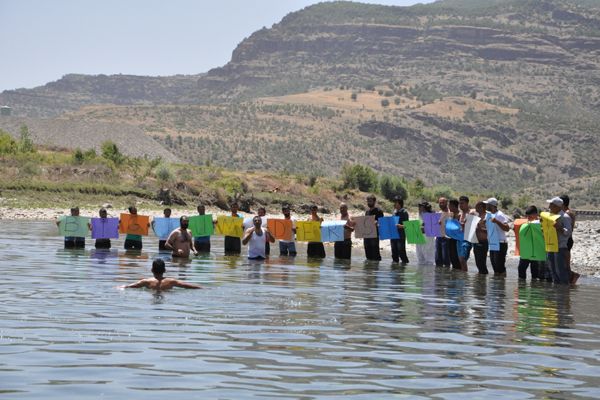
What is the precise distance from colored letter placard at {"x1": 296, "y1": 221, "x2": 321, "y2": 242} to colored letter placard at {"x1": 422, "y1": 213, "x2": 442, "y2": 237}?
132 inches

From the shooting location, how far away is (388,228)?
2733 cm

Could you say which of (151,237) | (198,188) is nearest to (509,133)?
(198,188)

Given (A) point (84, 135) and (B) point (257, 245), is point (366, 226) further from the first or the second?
(A) point (84, 135)

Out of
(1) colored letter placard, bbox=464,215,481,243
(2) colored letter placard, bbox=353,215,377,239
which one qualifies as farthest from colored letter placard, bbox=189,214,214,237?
(1) colored letter placard, bbox=464,215,481,243

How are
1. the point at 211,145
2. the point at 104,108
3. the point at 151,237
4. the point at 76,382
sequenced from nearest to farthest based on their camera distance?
the point at 76,382
the point at 151,237
the point at 211,145
the point at 104,108

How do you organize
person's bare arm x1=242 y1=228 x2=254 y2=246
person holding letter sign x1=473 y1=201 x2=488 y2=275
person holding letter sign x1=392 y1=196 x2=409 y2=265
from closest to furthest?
person holding letter sign x1=473 y1=201 x2=488 y2=275 → person's bare arm x1=242 y1=228 x2=254 y2=246 → person holding letter sign x1=392 y1=196 x2=409 y2=265

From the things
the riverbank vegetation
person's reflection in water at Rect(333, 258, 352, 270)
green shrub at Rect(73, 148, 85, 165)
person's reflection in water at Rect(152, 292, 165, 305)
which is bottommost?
person's reflection in water at Rect(152, 292, 165, 305)

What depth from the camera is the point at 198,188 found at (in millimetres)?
69062

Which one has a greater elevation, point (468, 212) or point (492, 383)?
point (468, 212)

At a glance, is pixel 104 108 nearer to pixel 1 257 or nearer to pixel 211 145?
pixel 211 145

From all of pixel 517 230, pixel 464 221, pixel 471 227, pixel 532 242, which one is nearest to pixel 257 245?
pixel 464 221

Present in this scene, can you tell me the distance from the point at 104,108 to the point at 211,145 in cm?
4023

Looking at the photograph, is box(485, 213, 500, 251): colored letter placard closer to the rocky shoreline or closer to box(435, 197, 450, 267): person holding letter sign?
box(435, 197, 450, 267): person holding letter sign

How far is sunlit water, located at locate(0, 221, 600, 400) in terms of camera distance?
423 inches
